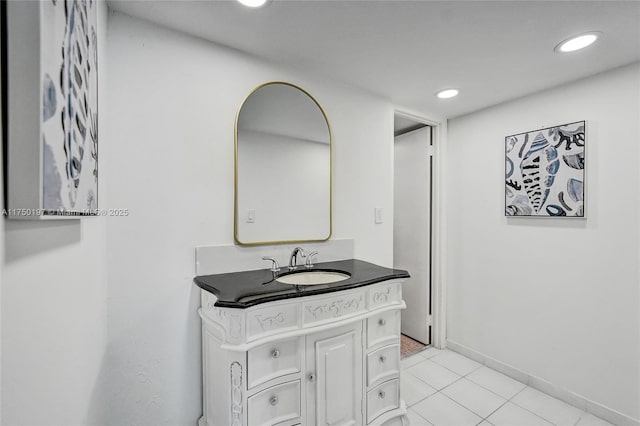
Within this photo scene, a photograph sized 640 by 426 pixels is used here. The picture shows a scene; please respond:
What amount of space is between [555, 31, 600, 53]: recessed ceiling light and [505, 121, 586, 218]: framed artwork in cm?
57

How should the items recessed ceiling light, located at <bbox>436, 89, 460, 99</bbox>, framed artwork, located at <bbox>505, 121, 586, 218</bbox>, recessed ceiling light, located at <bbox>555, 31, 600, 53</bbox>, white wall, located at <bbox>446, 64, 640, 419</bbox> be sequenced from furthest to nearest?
recessed ceiling light, located at <bbox>436, 89, 460, 99</bbox>, framed artwork, located at <bbox>505, 121, 586, 218</bbox>, white wall, located at <bbox>446, 64, 640, 419</bbox>, recessed ceiling light, located at <bbox>555, 31, 600, 53</bbox>

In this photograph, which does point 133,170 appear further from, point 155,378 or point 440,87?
point 440,87

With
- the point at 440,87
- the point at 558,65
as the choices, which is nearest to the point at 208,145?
the point at 440,87

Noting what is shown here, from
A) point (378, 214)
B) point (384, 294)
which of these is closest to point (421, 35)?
point (378, 214)

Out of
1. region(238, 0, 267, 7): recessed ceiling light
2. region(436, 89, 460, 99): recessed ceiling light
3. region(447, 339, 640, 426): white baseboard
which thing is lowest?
region(447, 339, 640, 426): white baseboard

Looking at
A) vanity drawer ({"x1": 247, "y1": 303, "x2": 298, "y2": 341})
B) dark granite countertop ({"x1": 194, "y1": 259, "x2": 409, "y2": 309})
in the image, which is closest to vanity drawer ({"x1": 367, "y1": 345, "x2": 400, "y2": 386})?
dark granite countertop ({"x1": 194, "y1": 259, "x2": 409, "y2": 309})

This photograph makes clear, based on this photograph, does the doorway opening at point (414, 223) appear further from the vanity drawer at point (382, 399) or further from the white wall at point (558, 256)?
the vanity drawer at point (382, 399)

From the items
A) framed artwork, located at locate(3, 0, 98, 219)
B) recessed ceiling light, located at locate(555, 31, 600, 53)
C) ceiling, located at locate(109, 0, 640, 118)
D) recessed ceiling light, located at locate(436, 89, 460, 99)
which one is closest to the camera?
framed artwork, located at locate(3, 0, 98, 219)

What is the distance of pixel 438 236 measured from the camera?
275 centimetres

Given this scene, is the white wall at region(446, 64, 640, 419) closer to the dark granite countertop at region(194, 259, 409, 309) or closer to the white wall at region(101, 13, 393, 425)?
the dark granite countertop at region(194, 259, 409, 309)

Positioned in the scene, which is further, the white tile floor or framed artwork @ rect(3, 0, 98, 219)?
the white tile floor

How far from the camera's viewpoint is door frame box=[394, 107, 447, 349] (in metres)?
2.75

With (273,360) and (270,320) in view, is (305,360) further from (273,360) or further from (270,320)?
(270,320)

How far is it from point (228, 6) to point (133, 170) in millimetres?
889
